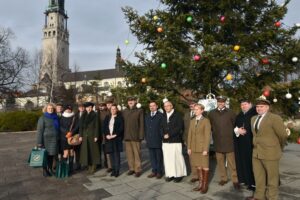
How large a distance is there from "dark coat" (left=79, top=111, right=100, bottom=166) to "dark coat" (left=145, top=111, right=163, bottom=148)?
4.85ft

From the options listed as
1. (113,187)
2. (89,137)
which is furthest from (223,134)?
(89,137)

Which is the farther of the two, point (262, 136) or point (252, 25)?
point (252, 25)

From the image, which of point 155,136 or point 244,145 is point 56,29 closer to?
point 155,136

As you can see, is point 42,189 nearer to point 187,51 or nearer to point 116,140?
point 116,140

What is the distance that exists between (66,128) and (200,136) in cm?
364

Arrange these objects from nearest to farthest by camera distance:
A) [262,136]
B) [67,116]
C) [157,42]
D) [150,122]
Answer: [262,136] → [150,122] → [67,116] → [157,42]

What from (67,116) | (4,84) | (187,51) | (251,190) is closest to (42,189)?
(67,116)

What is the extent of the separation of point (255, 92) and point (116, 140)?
155 inches

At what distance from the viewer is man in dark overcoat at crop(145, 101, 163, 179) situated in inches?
272

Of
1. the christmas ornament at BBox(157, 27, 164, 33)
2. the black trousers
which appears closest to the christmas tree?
the christmas ornament at BBox(157, 27, 164, 33)

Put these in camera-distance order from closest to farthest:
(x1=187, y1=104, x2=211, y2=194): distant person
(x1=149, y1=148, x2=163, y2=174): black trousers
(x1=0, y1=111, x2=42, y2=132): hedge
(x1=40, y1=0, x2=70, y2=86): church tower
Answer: (x1=187, y1=104, x2=211, y2=194): distant person, (x1=149, y1=148, x2=163, y2=174): black trousers, (x1=0, y1=111, x2=42, y2=132): hedge, (x1=40, y1=0, x2=70, y2=86): church tower

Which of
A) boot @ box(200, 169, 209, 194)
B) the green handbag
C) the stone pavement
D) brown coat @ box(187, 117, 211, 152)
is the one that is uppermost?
brown coat @ box(187, 117, 211, 152)

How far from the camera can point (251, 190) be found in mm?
5723

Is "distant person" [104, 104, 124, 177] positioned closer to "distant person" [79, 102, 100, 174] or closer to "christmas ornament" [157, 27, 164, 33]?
"distant person" [79, 102, 100, 174]
